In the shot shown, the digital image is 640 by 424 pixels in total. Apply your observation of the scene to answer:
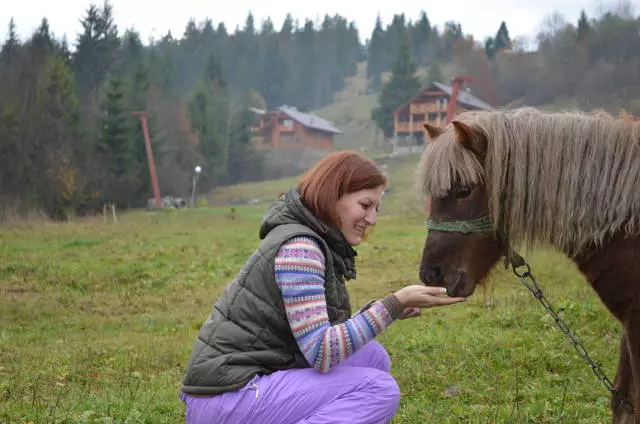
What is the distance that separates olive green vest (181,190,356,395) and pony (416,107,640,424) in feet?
1.72

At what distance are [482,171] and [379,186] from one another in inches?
18.5

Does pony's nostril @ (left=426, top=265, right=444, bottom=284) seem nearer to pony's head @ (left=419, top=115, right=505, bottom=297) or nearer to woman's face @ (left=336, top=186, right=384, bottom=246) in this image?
pony's head @ (left=419, top=115, right=505, bottom=297)

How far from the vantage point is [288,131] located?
76562 mm

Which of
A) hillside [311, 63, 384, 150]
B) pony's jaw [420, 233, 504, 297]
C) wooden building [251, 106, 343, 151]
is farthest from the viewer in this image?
hillside [311, 63, 384, 150]

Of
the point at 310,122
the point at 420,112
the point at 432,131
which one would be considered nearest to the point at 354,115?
the point at 310,122

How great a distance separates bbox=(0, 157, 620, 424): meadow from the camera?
4758mm

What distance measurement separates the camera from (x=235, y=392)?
3.08 metres

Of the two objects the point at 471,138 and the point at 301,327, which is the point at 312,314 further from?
the point at 471,138

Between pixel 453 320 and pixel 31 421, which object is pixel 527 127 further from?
pixel 453 320

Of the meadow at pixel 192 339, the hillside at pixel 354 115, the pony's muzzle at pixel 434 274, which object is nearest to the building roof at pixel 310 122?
the hillside at pixel 354 115

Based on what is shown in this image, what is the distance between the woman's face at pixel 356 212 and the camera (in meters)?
3.21

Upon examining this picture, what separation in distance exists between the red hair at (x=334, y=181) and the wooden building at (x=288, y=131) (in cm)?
7166

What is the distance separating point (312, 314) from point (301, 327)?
7 cm

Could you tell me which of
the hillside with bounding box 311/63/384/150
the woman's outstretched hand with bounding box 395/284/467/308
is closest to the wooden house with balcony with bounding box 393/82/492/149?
the hillside with bounding box 311/63/384/150
